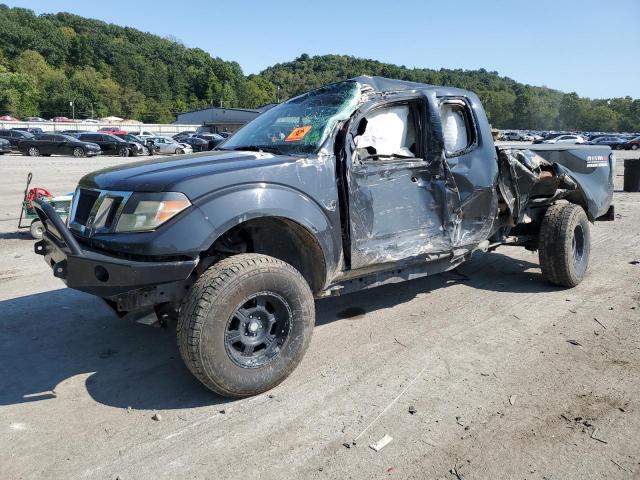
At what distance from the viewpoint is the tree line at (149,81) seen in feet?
395

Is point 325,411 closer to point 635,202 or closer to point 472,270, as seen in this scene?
point 472,270

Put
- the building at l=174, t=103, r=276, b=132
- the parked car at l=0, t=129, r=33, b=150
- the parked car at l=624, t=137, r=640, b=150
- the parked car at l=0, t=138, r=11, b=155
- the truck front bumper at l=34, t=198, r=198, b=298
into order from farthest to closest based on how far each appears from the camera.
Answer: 1. the building at l=174, t=103, r=276, b=132
2. the parked car at l=624, t=137, r=640, b=150
3. the parked car at l=0, t=129, r=33, b=150
4. the parked car at l=0, t=138, r=11, b=155
5. the truck front bumper at l=34, t=198, r=198, b=298

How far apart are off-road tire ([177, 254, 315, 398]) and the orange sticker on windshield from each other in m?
1.07

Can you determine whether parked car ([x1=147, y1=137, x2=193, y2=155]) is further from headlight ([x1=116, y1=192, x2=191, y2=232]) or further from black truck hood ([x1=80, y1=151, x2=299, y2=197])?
headlight ([x1=116, y1=192, x2=191, y2=232])

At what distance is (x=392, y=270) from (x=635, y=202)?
36.5 feet

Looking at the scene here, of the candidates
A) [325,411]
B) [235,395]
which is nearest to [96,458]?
[235,395]

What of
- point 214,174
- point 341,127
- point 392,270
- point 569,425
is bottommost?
point 569,425

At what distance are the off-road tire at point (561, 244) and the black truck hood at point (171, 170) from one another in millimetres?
3112

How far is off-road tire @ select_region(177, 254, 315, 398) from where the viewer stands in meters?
2.95

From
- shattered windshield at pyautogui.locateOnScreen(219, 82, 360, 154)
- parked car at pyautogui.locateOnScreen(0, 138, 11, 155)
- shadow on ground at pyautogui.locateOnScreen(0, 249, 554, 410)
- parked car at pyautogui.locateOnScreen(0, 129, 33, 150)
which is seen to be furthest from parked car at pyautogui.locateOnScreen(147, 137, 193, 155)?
shattered windshield at pyautogui.locateOnScreen(219, 82, 360, 154)

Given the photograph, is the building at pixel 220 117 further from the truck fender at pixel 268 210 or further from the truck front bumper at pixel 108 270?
the truck front bumper at pixel 108 270

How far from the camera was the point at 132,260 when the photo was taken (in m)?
2.96

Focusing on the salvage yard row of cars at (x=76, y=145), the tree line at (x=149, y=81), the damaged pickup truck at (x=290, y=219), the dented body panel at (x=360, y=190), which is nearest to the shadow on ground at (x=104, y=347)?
the damaged pickup truck at (x=290, y=219)

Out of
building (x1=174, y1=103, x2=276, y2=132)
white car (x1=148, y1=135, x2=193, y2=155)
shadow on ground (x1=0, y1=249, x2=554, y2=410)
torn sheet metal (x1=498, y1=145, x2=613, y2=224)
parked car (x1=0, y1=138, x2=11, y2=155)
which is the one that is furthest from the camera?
building (x1=174, y1=103, x2=276, y2=132)
